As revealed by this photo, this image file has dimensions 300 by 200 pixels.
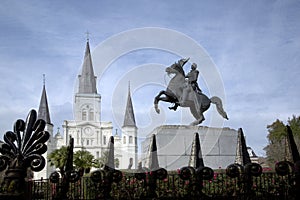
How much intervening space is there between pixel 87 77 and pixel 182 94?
77.2 m

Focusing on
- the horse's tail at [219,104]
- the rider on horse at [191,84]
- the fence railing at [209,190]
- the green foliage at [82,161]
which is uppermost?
the rider on horse at [191,84]

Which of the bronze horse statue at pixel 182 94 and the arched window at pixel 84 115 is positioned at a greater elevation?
the arched window at pixel 84 115

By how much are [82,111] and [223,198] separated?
301ft

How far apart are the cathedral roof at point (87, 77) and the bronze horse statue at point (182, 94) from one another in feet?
Answer: 250

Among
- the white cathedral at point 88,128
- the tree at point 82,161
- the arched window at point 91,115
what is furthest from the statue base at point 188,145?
the arched window at point 91,115

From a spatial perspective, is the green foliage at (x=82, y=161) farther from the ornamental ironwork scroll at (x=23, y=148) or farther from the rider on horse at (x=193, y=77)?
the ornamental ironwork scroll at (x=23, y=148)

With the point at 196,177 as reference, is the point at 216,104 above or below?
A: above

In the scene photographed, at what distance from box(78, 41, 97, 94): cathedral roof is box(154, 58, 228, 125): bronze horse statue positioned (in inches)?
3003

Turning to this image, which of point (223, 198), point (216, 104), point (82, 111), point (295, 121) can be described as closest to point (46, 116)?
point (82, 111)

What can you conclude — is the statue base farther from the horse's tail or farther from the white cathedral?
the white cathedral

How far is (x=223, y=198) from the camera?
788 cm

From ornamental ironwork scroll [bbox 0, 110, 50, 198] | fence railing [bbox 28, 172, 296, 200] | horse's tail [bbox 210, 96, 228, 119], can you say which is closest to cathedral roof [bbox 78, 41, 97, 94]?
horse's tail [bbox 210, 96, 228, 119]

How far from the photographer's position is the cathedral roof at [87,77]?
3625 inches

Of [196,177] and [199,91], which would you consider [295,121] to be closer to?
[199,91]
